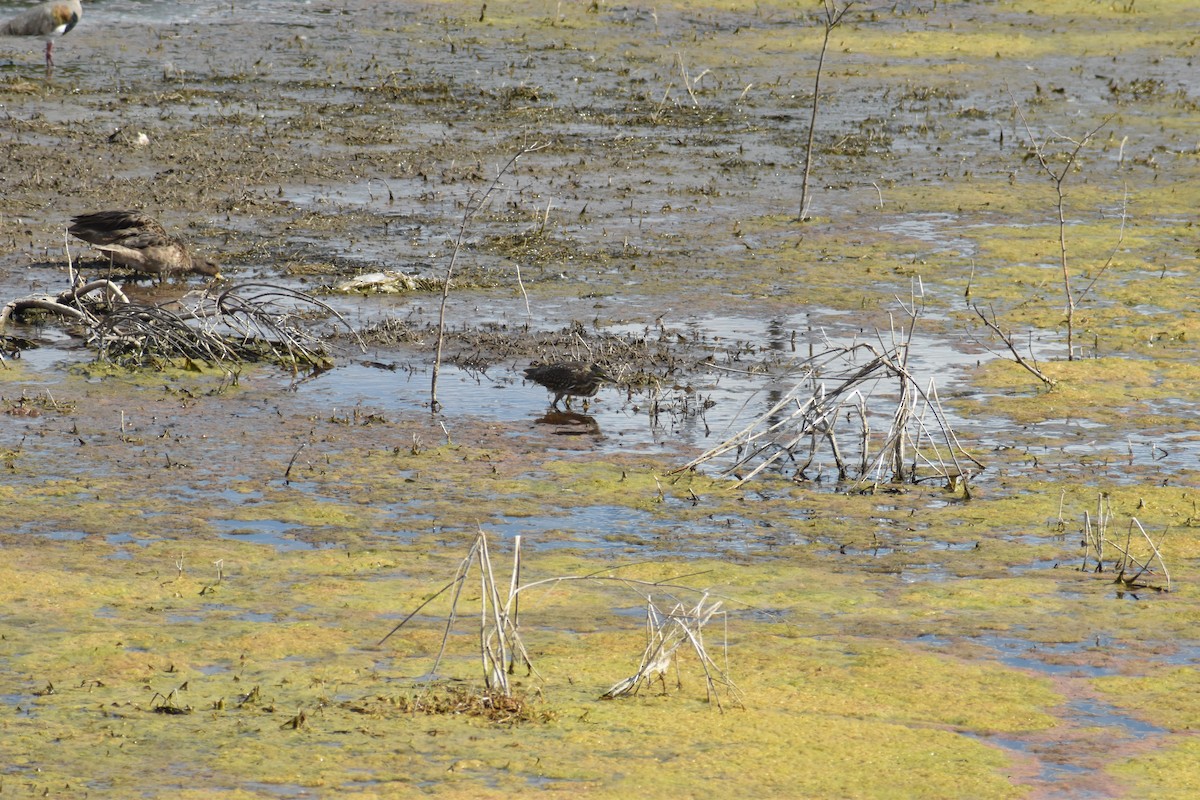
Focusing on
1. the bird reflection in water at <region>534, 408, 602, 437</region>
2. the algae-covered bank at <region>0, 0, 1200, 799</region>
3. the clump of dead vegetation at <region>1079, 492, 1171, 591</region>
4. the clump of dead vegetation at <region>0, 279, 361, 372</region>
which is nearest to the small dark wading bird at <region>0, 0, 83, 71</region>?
the algae-covered bank at <region>0, 0, 1200, 799</region>

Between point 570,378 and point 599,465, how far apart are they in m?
1.01

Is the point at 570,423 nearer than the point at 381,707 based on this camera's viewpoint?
No

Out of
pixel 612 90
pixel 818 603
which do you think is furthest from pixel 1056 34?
pixel 818 603

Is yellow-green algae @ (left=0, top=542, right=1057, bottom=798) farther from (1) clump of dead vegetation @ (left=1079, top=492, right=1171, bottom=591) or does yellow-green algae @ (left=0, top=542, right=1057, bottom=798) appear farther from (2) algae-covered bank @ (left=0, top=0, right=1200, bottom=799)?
(1) clump of dead vegetation @ (left=1079, top=492, right=1171, bottom=591)

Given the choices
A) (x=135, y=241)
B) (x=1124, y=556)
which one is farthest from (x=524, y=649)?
(x=135, y=241)

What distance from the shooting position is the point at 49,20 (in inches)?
816

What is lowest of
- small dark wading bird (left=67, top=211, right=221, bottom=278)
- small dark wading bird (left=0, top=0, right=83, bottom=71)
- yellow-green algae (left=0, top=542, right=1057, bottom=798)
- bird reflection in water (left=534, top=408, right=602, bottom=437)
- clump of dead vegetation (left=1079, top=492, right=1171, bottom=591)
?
yellow-green algae (left=0, top=542, right=1057, bottom=798)

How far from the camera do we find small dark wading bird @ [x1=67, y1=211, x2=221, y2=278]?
1178 cm

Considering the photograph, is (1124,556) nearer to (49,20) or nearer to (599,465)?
(599,465)

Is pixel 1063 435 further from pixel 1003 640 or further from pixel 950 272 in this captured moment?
pixel 950 272

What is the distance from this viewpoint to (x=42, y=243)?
1276cm

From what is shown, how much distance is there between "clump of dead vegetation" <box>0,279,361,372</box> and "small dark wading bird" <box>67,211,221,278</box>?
3.76 feet

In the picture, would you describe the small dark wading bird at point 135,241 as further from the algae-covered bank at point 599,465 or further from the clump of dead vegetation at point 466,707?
the clump of dead vegetation at point 466,707

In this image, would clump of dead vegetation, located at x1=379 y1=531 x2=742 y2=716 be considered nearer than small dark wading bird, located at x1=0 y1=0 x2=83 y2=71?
Yes
